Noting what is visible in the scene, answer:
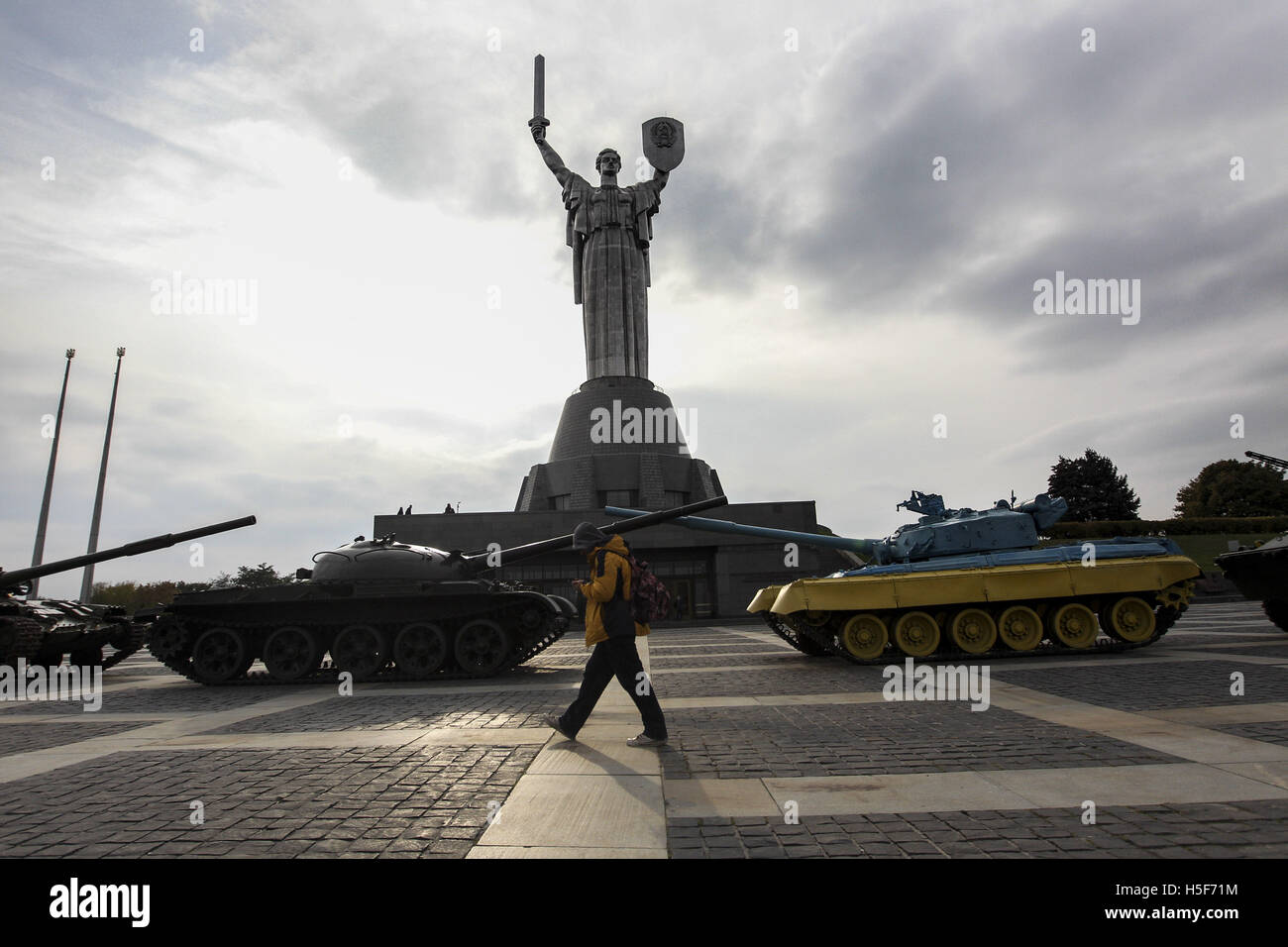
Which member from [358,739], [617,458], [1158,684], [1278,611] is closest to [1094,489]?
[617,458]

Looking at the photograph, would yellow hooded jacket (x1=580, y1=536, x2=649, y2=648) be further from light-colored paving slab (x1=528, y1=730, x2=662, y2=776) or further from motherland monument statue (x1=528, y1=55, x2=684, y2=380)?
motherland monument statue (x1=528, y1=55, x2=684, y2=380)

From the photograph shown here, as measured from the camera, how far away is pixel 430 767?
5.14m

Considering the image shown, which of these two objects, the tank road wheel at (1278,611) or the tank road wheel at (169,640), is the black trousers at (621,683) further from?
the tank road wheel at (1278,611)

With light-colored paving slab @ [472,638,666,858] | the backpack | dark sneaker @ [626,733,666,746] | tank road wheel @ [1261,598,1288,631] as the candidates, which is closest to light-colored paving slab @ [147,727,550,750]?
→ light-colored paving slab @ [472,638,666,858]

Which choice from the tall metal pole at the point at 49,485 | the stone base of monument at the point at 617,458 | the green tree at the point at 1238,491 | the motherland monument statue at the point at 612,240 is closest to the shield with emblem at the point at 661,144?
the motherland monument statue at the point at 612,240

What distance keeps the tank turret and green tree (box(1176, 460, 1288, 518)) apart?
67.7m

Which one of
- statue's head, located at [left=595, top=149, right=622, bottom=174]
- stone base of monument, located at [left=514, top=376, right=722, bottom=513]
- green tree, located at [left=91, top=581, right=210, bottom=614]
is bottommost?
green tree, located at [left=91, top=581, right=210, bottom=614]

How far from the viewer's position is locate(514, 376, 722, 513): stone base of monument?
35.2 metres

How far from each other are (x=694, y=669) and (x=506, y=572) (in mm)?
21007

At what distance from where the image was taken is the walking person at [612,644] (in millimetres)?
5797

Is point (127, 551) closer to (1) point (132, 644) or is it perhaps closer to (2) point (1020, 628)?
(1) point (132, 644)
